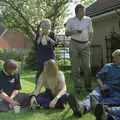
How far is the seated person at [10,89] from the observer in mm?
9039

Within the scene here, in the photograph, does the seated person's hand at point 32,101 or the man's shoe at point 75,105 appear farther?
the seated person's hand at point 32,101

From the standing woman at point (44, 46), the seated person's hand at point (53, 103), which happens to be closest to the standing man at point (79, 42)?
the standing woman at point (44, 46)

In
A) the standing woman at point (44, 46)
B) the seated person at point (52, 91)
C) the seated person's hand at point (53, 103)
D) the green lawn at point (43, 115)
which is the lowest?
the green lawn at point (43, 115)

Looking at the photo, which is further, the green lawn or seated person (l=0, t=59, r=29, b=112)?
seated person (l=0, t=59, r=29, b=112)

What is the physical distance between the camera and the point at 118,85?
8.30 metres

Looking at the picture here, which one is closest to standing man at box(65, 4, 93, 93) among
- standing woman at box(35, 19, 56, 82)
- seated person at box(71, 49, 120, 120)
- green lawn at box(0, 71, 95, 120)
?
standing woman at box(35, 19, 56, 82)

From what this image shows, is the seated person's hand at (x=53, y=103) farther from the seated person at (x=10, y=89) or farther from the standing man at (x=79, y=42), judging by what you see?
the standing man at (x=79, y=42)

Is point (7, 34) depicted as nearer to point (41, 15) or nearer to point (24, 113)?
point (41, 15)

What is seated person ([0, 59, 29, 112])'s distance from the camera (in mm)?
9039

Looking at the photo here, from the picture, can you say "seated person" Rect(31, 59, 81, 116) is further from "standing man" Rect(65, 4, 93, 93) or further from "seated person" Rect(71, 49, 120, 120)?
"standing man" Rect(65, 4, 93, 93)

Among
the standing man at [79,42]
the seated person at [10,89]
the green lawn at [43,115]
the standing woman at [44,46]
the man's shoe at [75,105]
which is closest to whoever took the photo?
the man's shoe at [75,105]

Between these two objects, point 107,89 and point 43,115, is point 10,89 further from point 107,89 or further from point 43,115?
point 107,89

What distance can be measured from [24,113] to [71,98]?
44.2 inches

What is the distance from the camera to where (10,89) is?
9406 millimetres
